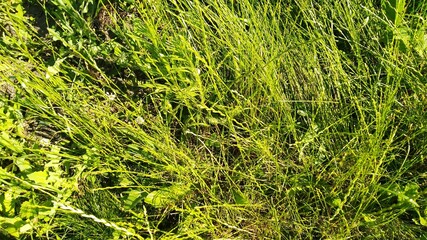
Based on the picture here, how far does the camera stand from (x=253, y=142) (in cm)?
145

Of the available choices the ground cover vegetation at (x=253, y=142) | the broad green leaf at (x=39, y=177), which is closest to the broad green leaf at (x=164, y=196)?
the ground cover vegetation at (x=253, y=142)

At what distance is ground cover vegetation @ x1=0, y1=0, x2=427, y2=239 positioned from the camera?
1394mm

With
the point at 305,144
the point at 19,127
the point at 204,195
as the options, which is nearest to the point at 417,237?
the point at 305,144

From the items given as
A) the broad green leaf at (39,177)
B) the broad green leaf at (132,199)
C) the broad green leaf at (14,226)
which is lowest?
the broad green leaf at (132,199)

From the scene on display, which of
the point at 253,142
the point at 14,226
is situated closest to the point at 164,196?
the point at 253,142

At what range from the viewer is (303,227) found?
140cm

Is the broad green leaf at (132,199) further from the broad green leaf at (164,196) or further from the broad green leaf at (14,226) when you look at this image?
the broad green leaf at (14,226)

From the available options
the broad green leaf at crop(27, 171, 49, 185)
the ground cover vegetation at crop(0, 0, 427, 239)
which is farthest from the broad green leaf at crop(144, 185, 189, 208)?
the broad green leaf at crop(27, 171, 49, 185)

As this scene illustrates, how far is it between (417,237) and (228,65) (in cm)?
76

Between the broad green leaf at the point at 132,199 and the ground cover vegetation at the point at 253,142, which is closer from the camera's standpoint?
the ground cover vegetation at the point at 253,142

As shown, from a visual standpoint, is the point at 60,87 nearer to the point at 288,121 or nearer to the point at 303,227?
the point at 288,121

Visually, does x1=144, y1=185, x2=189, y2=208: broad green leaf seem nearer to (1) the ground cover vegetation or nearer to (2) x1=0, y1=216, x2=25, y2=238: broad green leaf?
(1) the ground cover vegetation

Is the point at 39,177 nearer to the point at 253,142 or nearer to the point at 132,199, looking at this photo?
the point at 132,199

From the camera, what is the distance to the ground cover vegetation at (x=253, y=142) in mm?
1394
